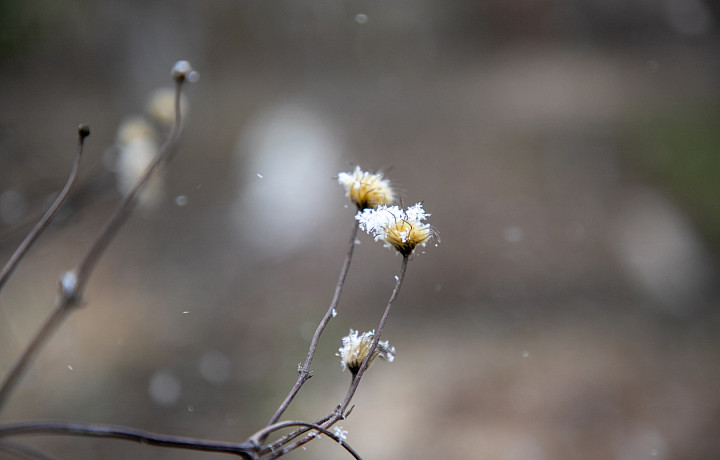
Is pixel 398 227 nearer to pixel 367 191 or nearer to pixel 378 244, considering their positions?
pixel 367 191

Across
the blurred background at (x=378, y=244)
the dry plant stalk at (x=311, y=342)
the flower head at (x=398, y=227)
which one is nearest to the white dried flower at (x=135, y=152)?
the blurred background at (x=378, y=244)

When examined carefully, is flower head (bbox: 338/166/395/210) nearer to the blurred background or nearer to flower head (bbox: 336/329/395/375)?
flower head (bbox: 336/329/395/375)

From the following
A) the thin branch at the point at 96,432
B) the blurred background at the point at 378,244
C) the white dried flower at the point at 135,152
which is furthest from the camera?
the blurred background at the point at 378,244

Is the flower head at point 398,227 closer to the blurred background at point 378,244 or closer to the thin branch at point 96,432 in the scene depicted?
the thin branch at point 96,432

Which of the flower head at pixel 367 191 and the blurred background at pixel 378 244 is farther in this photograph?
the blurred background at pixel 378 244

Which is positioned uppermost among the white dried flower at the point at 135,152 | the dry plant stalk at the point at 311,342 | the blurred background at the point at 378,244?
the blurred background at the point at 378,244

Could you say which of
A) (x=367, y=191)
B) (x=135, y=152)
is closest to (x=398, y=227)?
(x=367, y=191)

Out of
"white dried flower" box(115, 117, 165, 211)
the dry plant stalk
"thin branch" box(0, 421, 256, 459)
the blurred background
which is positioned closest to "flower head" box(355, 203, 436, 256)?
the dry plant stalk

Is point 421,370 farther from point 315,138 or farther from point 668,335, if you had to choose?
point 315,138
